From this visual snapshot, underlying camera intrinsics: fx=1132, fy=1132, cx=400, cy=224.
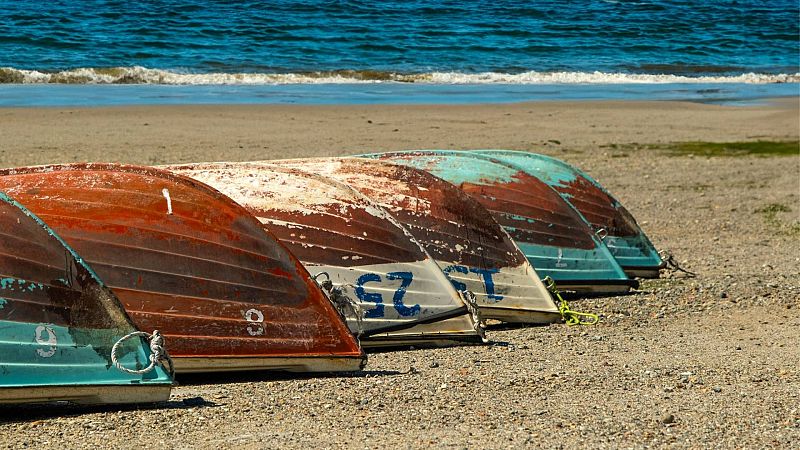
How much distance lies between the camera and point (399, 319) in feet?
19.4

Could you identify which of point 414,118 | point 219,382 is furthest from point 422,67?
point 219,382

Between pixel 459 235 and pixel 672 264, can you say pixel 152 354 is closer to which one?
pixel 459 235

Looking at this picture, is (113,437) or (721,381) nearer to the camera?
(113,437)

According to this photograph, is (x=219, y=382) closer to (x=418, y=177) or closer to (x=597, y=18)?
(x=418, y=177)

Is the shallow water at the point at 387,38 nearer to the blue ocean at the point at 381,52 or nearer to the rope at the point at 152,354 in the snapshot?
the blue ocean at the point at 381,52

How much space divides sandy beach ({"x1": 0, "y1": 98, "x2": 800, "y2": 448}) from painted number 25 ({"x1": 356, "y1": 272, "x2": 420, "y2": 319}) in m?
0.22

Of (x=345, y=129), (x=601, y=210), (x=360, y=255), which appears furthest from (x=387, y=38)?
(x=360, y=255)

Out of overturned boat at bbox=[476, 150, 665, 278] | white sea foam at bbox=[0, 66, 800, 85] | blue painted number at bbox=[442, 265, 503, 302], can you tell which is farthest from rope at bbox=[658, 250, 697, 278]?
white sea foam at bbox=[0, 66, 800, 85]

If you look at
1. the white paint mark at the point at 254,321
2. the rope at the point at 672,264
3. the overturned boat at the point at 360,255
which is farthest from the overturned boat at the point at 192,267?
the rope at the point at 672,264

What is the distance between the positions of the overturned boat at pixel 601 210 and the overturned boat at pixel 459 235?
116 centimetres

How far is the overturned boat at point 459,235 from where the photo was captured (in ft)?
21.2

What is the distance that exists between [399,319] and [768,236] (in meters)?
5.44

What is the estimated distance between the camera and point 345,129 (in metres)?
16.2

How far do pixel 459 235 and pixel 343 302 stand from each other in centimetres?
114
